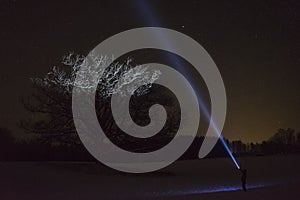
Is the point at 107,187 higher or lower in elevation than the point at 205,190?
higher

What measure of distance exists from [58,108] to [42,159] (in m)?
10.6

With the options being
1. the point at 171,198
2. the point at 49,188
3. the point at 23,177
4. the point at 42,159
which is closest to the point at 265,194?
the point at 171,198

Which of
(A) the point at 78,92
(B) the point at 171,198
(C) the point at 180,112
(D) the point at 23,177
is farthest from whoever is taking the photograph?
(C) the point at 180,112

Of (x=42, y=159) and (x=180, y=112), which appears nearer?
(x=180, y=112)

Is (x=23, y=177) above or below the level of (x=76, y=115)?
below

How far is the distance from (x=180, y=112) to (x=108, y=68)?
5023mm

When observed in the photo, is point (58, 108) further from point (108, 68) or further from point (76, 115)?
point (108, 68)

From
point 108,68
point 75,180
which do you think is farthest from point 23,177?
point 108,68

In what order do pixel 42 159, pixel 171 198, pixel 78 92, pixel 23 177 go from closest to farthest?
1. pixel 171 198
2. pixel 23 177
3. pixel 78 92
4. pixel 42 159

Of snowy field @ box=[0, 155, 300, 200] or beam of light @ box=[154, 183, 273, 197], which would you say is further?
beam of light @ box=[154, 183, 273, 197]

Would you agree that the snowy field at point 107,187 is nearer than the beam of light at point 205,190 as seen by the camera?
Yes

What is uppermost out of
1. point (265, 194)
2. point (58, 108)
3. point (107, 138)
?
point (58, 108)

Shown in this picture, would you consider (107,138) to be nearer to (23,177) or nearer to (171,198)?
(23,177)

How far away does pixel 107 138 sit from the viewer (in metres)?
27.9
